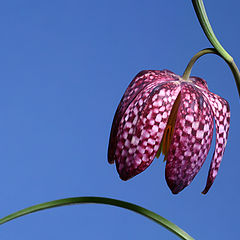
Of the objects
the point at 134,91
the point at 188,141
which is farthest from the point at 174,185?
the point at 134,91

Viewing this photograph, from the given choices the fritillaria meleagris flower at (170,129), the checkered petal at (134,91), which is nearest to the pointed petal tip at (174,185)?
the fritillaria meleagris flower at (170,129)

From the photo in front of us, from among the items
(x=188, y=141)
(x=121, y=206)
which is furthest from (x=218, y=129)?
(x=121, y=206)

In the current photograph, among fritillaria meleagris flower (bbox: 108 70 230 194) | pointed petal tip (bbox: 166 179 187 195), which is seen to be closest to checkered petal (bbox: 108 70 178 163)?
fritillaria meleagris flower (bbox: 108 70 230 194)

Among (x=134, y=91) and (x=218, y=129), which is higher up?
(x=134, y=91)

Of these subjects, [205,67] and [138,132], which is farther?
[205,67]

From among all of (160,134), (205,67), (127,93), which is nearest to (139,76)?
(127,93)

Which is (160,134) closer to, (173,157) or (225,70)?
(173,157)

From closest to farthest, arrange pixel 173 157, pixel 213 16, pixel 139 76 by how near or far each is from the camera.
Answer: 1. pixel 173 157
2. pixel 139 76
3. pixel 213 16

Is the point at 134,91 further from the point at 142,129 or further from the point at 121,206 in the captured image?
the point at 121,206
